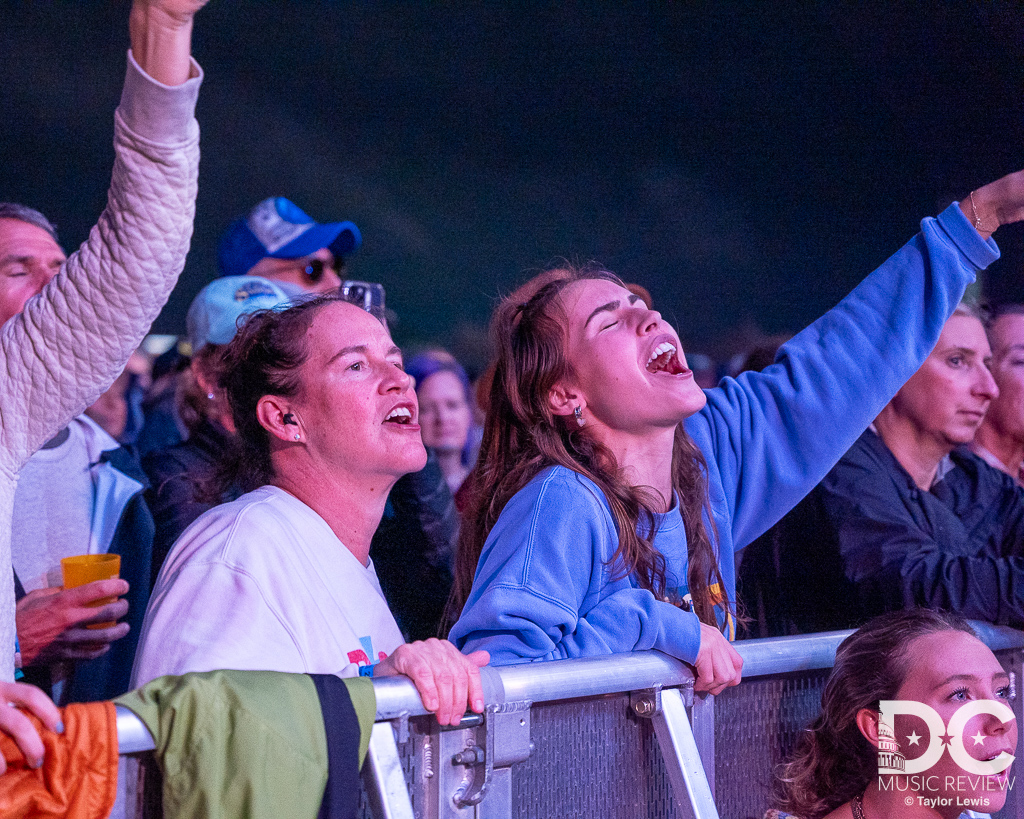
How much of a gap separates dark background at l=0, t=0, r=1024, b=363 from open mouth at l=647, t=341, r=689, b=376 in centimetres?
451

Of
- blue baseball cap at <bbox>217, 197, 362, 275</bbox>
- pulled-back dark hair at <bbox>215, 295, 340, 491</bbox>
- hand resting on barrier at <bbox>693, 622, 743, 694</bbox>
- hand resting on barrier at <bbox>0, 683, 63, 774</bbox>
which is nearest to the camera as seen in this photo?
hand resting on barrier at <bbox>0, 683, 63, 774</bbox>

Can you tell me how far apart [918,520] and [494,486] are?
38.4 inches

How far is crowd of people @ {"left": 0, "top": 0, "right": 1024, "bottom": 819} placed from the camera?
4.55ft

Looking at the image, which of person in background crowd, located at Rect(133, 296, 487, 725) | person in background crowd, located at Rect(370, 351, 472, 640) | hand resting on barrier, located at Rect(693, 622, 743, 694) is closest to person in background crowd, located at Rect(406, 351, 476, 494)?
person in background crowd, located at Rect(370, 351, 472, 640)

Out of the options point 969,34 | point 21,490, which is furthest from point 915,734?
point 969,34

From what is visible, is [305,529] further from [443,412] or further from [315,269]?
[443,412]

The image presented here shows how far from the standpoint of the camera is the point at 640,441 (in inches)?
70.7

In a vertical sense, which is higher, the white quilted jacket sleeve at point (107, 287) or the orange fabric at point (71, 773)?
the white quilted jacket sleeve at point (107, 287)

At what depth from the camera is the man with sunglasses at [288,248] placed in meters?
2.73

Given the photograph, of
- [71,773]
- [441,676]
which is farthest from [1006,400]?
[71,773]

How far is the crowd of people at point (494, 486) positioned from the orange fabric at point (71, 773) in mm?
17

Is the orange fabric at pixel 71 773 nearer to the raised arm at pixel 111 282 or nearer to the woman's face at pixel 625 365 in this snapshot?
the raised arm at pixel 111 282

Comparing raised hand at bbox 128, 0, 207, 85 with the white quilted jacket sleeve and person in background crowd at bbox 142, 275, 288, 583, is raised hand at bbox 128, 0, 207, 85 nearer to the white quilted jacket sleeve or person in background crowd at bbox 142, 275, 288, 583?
the white quilted jacket sleeve

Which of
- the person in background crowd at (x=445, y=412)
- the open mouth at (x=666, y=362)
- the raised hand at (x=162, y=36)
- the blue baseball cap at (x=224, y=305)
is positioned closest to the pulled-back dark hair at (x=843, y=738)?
the open mouth at (x=666, y=362)
